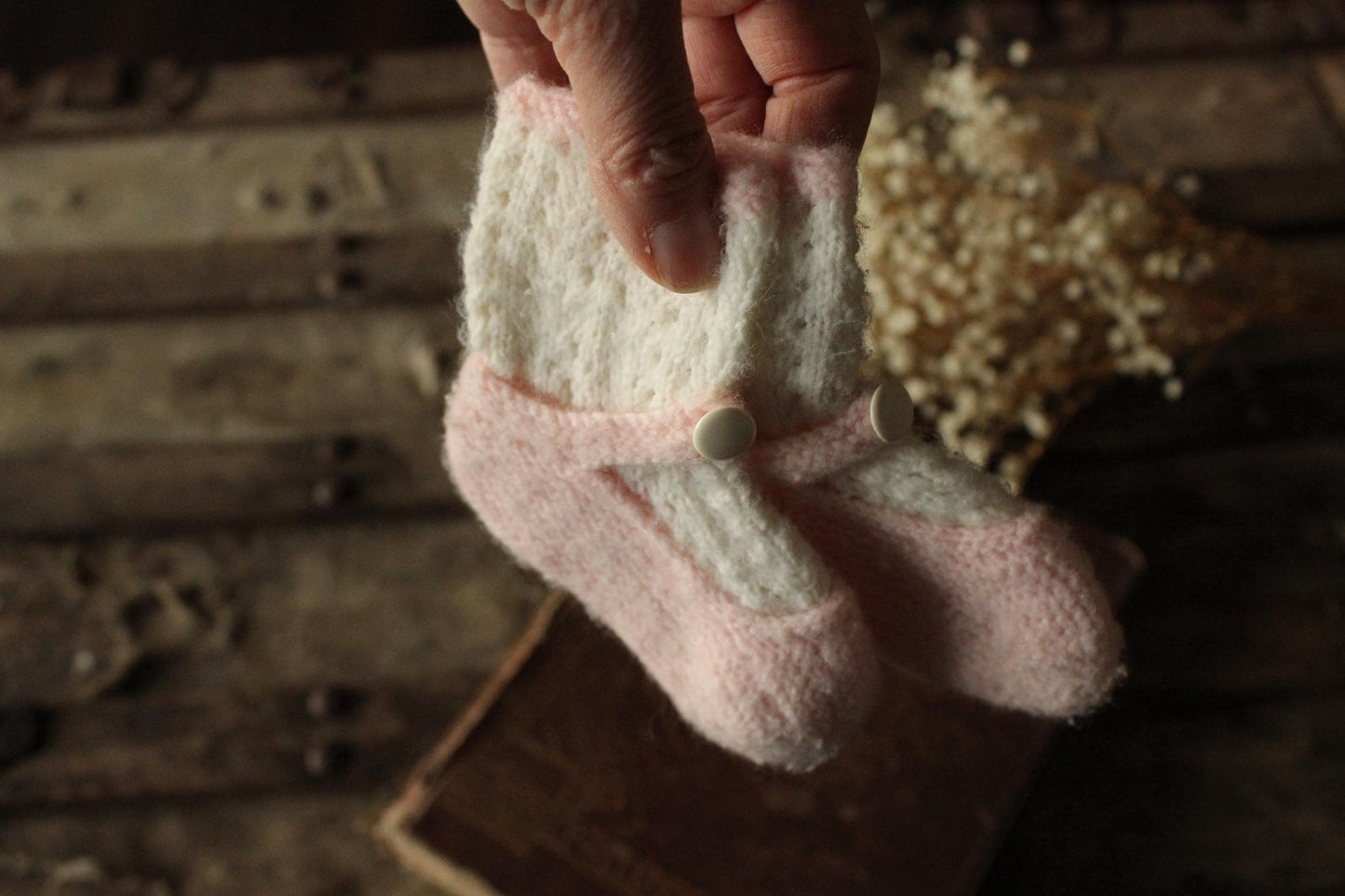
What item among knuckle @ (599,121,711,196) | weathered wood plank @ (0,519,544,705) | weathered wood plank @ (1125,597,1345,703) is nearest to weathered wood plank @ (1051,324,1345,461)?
weathered wood plank @ (1125,597,1345,703)

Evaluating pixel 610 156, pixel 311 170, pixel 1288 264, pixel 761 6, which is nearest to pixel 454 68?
pixel 311 170

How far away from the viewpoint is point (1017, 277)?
112 cm

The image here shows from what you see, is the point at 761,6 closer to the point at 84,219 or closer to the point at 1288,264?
the point at 1288,264

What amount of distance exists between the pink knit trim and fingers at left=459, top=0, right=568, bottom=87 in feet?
0.36

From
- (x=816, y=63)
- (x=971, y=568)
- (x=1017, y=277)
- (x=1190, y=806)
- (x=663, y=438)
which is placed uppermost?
(x=816, y=63)

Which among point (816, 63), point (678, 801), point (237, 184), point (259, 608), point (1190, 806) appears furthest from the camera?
point (237, 184)

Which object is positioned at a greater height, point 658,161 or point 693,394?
point 658,161

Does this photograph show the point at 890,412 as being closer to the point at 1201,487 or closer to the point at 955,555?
the point at 955,555

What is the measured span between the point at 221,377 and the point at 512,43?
690 mm

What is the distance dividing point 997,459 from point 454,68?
0.88m

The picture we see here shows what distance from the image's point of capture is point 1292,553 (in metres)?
1.11

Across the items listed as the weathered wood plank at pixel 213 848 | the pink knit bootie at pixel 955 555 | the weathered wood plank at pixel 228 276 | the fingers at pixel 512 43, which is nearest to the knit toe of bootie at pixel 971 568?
the pink knit bootie at pixel 955 555

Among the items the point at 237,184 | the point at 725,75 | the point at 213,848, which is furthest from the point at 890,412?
the point at 237,184

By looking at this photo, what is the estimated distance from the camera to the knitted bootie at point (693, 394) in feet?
1.78
